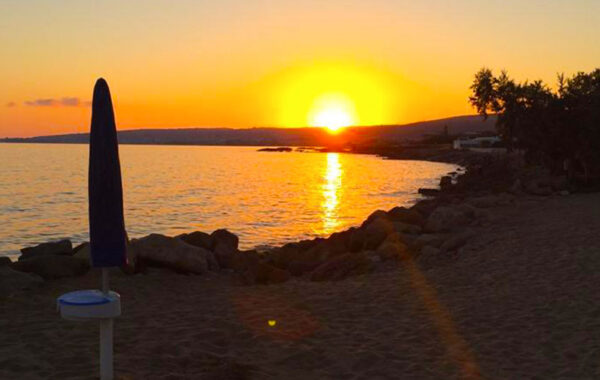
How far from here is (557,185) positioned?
2958cm

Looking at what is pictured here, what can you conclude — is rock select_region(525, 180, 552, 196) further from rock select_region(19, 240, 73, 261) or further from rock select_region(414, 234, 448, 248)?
rock select_region(19, 240, 73, 261)

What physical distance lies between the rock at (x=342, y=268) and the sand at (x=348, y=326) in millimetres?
606

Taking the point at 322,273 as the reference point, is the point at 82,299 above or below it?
above

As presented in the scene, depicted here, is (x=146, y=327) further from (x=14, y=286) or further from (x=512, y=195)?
(x=512, y=195)

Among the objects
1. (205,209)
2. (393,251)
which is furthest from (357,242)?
(205,209)

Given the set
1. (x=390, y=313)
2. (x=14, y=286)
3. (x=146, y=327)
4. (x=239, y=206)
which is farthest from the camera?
(x=239, y=206)

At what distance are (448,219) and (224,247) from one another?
750 cm

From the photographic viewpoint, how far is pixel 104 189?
17.3 feet

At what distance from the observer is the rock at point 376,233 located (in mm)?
17281

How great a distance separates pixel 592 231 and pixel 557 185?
15.5 meters

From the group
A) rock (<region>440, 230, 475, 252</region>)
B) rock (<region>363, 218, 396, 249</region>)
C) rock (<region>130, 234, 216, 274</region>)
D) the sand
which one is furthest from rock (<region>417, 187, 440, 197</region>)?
rock (<region>130, 234, 216, 274</region>)

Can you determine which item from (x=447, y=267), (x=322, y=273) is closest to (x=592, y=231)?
(x=447, y=267)

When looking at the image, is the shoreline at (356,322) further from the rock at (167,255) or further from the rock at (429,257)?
the rock at (167,255)

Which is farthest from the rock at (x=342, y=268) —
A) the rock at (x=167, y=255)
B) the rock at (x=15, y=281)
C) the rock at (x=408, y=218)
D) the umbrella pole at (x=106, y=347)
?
the umbrella pole at (x=106, y=347)
